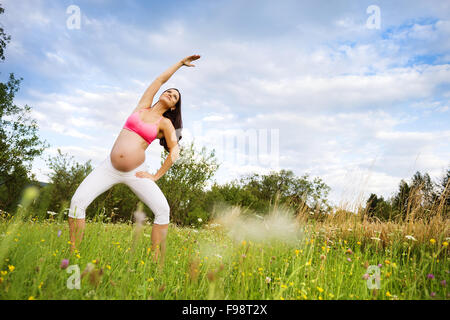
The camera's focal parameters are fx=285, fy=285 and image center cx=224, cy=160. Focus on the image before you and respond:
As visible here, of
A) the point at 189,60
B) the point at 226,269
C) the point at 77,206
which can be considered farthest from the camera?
the point at 189,60

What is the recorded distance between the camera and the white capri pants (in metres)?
3.20

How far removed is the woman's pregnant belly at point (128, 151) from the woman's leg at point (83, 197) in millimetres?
176

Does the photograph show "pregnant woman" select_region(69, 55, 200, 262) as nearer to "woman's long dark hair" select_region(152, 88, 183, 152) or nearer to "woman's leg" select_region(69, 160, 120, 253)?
"woman's leg" select_region(69, 160, 120, 253)

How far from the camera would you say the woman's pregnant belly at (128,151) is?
3.27 m

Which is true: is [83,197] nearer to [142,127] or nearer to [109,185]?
[109,185]

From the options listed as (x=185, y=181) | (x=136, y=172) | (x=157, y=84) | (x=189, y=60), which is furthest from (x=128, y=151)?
(x=185, y=181)

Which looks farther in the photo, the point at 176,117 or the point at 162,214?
→ the point at 176,117

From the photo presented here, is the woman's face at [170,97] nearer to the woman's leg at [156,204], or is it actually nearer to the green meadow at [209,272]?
the woman's leg at [156,204]

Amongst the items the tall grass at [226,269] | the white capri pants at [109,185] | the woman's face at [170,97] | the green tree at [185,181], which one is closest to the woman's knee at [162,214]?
the white capri pants at [109,185]

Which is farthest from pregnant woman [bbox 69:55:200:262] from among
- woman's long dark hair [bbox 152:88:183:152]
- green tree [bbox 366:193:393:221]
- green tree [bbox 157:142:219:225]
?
green tree [bbox 157:142:219:225]

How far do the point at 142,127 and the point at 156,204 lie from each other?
0.94m

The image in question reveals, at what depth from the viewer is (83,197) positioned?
3.19 meters

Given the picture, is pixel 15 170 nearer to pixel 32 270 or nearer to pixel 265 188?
pixel 32 270

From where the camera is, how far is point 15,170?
724 inches
